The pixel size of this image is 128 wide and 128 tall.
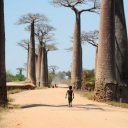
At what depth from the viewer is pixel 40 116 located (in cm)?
1362

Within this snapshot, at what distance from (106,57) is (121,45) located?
2.58 meters

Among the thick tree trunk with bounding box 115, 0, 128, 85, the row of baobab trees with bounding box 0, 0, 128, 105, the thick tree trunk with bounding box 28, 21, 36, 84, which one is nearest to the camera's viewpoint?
the row of baobab trees with bounding box 0, 0, 128, 105

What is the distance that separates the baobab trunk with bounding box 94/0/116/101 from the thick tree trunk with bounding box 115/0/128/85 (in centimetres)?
200

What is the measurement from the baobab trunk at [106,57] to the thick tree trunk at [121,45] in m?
2.00

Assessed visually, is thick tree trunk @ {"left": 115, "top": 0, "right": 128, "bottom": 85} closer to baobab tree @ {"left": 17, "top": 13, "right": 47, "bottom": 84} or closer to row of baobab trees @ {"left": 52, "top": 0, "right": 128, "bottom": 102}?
row of baobab trees @ {"left": 52, "top": 0, "right": 128, "bottom": 102}

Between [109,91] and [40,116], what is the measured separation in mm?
7640

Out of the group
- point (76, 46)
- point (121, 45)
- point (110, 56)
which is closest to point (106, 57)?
point (110, 56)

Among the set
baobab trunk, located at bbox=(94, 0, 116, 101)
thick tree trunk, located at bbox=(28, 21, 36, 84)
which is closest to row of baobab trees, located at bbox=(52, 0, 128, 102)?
baobab trunk, located at bbox=(94, 0, 116, 101)

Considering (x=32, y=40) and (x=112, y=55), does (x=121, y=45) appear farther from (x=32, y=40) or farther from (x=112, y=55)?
(x=32, y=40)

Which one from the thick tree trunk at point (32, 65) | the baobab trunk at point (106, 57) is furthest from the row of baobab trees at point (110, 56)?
the thick tree trunk at point (32, 65)

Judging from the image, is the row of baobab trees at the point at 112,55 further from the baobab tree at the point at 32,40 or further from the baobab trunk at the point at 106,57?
the baobab tree at the point at 32,40

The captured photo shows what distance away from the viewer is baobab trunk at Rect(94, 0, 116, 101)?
820 inches

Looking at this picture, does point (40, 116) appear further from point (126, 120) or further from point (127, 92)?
point (127, 92)

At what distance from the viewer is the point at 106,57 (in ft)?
69.2
